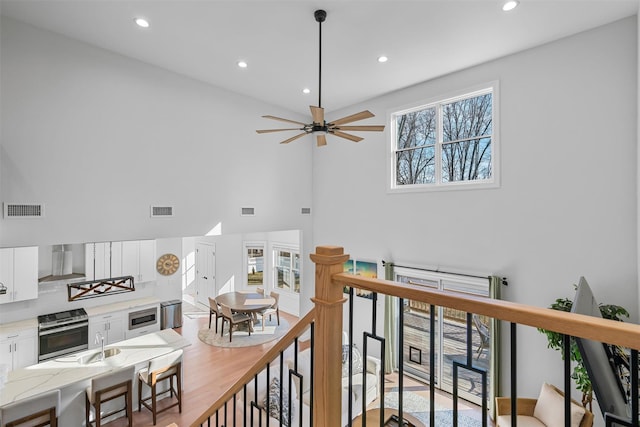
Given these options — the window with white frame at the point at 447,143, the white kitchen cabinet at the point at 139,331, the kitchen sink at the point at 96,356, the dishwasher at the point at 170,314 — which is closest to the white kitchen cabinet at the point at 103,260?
the white kitchen cabinet at the point at 139,331

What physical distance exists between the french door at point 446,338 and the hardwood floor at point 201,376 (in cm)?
313

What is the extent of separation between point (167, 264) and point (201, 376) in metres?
3.11

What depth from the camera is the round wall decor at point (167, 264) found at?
7.52m

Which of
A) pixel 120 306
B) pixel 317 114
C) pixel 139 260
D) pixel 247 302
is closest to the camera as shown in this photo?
pixel 317 114

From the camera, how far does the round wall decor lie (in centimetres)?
752

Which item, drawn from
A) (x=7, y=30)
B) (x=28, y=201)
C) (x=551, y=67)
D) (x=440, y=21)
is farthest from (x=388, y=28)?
(x=28, y=201)

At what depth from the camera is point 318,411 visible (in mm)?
1519

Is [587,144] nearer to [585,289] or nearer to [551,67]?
[551,67]

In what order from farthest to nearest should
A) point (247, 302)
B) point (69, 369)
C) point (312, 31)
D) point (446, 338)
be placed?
point (247, 302)
point (446, 338)
point (69, 369)
point (312, 31)

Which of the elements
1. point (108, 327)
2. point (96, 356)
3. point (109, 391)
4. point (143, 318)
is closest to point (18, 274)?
point (108, 327)

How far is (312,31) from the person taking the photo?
374cm

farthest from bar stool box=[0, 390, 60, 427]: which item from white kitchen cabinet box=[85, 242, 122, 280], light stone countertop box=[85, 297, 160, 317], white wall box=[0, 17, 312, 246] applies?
white kitchen cabinet box=[85, 242, 122, 280]

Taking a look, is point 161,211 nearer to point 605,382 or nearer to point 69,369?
point 69,369

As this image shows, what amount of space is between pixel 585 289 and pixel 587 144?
177 centimetres
